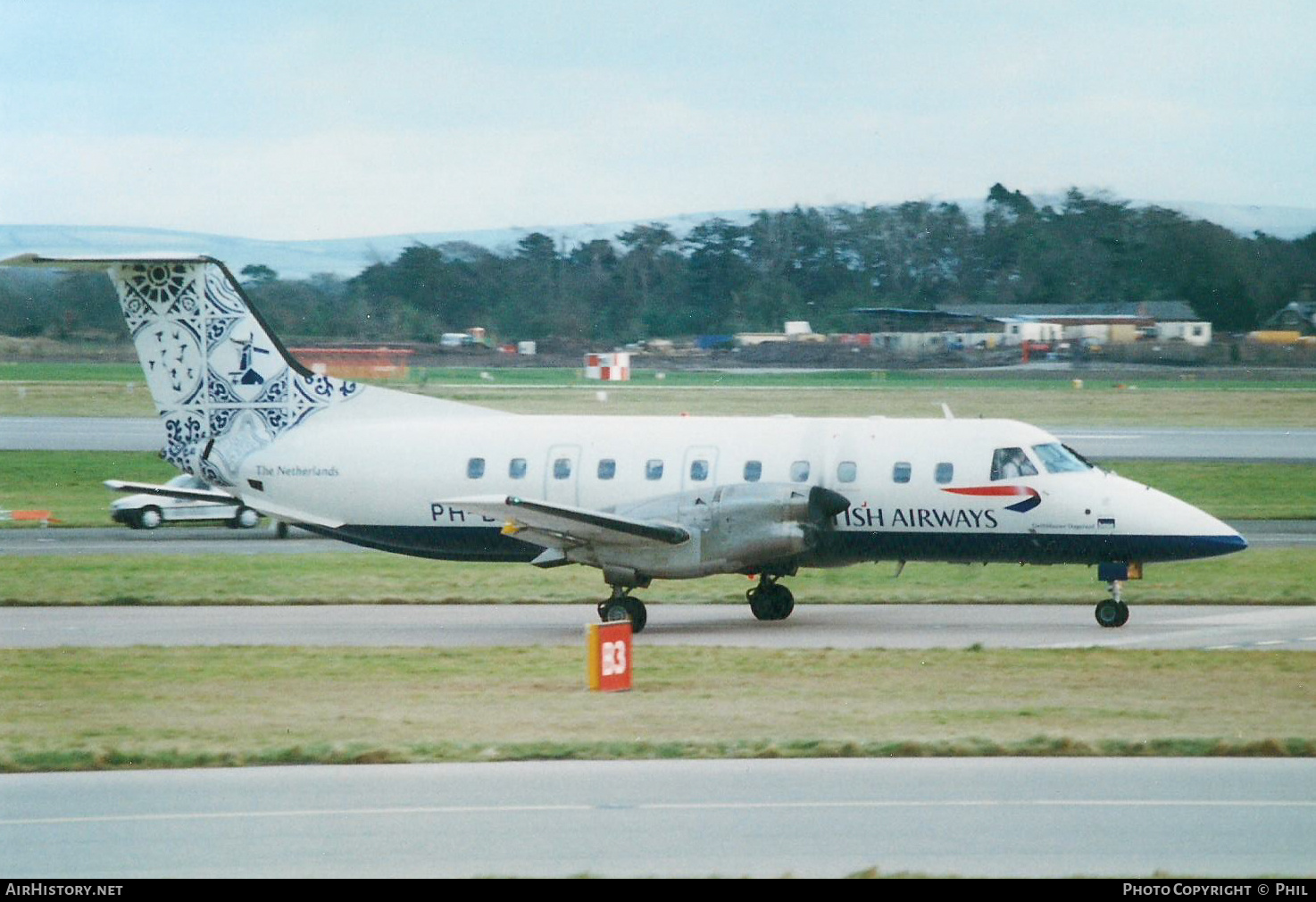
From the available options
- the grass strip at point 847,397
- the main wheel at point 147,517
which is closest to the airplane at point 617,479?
the grass strip at point 847,397

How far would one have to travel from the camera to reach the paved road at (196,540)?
31391mm

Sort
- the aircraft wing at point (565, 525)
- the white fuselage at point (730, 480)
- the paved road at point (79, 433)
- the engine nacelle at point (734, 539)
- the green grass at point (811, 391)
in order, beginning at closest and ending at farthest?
the aircraft wing at point (565, 525) < the engine nacelle at point (734, 539) < the white fuselage at point (730, 480) < the green grass at point (811, 391) < the paved road at point (79, 433)

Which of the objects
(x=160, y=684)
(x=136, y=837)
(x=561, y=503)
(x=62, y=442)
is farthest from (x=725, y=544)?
(x=62, y=442)

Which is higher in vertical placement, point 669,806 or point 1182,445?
point 669,806

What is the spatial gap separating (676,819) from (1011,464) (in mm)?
12581

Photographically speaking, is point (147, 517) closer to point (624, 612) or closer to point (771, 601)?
point (624, 612)

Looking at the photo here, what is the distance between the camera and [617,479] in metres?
22.9

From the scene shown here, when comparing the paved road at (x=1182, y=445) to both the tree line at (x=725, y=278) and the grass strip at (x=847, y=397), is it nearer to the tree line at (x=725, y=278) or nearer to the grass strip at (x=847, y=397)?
the grass strip at (x=847, y=397)

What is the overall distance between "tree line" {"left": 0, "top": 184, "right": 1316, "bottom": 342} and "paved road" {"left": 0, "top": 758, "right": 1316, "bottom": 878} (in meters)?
21.5

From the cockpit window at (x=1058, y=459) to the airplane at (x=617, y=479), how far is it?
0.03 metres

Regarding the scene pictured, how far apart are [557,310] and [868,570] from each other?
1003cm

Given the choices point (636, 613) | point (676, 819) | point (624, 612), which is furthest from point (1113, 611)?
point (676, 819)

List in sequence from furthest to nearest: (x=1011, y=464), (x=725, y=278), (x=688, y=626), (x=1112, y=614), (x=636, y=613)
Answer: (x=725, y=278) < (x=688, y=626) < (x=1011, y=464) < (x=636, y=613) < (x=1112, y=614)

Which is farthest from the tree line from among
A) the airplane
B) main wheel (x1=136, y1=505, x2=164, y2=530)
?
the airplane
